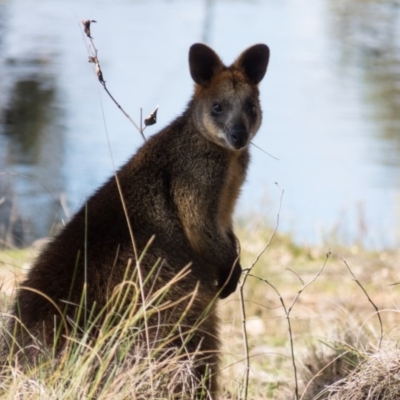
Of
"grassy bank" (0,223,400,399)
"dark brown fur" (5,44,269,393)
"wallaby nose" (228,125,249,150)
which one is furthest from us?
"wallaby nose" (228,125,249,150)

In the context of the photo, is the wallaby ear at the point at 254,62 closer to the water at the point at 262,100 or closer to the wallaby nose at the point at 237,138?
the wallaby nose at the point at 237,138

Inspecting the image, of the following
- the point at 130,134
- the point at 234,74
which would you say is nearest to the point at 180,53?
the point at 130,134

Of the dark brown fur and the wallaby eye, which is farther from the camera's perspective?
the wallaby eye

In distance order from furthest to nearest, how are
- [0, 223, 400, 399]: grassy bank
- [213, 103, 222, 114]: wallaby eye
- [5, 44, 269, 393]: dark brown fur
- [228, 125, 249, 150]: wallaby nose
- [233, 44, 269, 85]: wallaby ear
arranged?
[233, 44, 269, 85]: wallaby ear, [213, 103, 222, 114]: wallaby eye, [228, 125, 249, 150]: wallaby nose, [5, 44, 269, 393]: dark brown fur, [0, 223, 400, 399]: grassy bank

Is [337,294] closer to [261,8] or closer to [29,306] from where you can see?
[29,306]

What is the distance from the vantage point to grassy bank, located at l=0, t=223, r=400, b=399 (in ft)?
13.0

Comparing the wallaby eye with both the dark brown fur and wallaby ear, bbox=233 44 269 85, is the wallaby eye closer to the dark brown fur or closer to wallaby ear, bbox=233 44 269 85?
the dark brown fur

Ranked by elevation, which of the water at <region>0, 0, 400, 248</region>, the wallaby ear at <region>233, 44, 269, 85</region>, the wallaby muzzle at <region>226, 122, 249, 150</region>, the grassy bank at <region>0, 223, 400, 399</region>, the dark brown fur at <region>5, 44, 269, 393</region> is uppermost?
the wallaby ear at <region>233, 44, 269, 85</region>

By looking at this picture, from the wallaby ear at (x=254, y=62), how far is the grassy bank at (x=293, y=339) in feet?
2.93

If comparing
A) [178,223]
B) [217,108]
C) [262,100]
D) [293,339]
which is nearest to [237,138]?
[217,108]

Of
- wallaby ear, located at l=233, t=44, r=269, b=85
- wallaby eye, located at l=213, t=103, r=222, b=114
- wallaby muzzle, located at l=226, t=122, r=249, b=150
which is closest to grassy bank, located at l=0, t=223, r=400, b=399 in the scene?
Result: wallaby muzzle, located at l=226, t=122, r=249, b=150

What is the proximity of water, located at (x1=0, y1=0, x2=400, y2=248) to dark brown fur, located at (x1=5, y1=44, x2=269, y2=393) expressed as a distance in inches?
167

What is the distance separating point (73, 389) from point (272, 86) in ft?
50.1

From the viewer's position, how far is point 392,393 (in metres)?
4.21
